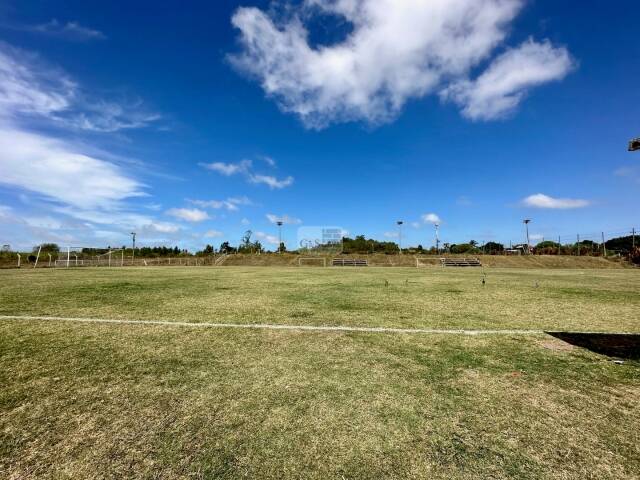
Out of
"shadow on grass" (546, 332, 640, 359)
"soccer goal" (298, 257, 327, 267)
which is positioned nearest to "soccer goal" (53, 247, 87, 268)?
"soccer goal" (298, 257, 327, 267)

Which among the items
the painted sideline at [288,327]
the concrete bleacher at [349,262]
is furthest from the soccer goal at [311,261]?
the painted sideline at [288,327]

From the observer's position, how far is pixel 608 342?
15.1 ft

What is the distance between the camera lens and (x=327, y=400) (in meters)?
2.78

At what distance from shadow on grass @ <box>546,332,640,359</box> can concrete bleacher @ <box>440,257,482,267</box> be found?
4124 cm

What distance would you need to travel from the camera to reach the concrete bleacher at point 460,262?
43812 millimetres

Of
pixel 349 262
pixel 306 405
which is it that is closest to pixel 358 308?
pixel 306 405

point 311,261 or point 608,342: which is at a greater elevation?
point 311,261

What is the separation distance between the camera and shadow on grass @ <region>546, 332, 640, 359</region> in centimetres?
413

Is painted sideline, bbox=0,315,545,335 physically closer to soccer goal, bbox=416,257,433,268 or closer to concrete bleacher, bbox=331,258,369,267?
concrete bleacher, bbox=331,258,369,267

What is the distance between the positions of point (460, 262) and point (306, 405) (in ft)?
154

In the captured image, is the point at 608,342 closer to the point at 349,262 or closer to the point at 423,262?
the point at 349,262

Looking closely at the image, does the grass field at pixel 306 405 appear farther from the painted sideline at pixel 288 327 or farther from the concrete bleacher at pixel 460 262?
the concrete bleacher at pixel 460 262

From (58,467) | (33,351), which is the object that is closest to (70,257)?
(33,351)

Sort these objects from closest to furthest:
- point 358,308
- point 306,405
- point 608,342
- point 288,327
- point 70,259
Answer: point 306,405, point 608,342, point 288,327, point 358,308, point 70,259
